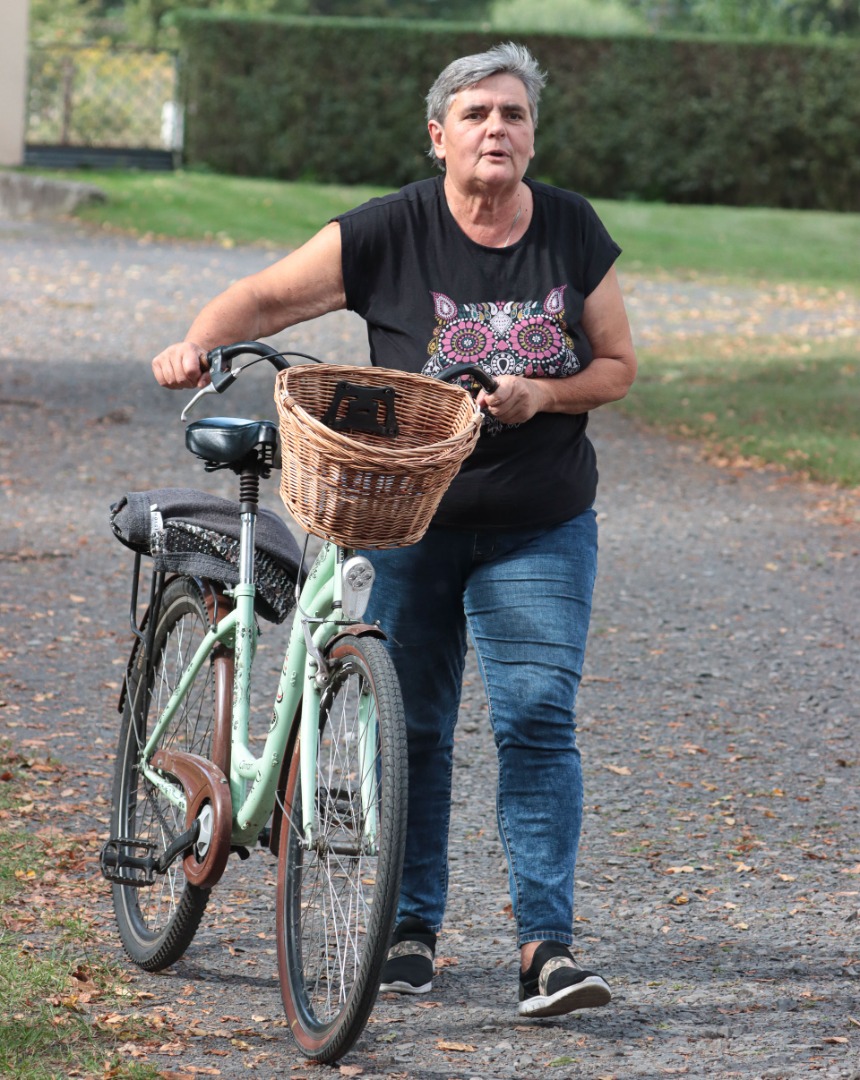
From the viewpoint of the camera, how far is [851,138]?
2830 cm

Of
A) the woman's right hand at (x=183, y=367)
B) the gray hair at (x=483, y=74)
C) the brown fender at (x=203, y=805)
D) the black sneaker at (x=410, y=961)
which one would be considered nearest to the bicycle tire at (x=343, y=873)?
the brown fender at (x=203, y=805)

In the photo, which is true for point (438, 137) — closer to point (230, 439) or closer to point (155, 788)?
point (230, 439)

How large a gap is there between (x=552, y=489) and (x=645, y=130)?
25.7 m

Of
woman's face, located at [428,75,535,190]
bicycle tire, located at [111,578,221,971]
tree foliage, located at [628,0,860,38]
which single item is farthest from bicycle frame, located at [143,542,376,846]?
tree foliage, located at [628,0,860,38]

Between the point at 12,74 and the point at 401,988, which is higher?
the point at 12,74

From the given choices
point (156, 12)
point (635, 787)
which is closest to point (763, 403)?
point (635, 787)

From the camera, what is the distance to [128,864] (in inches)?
151

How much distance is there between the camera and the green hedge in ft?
88.7

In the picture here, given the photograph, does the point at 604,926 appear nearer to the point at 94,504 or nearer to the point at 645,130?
the point at 94,504

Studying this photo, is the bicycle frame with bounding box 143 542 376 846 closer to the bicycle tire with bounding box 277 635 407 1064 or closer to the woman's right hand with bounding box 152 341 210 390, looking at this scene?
the bicycle tire with bounding box 277 635 407 1064

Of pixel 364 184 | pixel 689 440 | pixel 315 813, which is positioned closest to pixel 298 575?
pixel 315 813

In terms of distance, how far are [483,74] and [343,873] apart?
171 centimetres

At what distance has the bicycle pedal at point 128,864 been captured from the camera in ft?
12.5

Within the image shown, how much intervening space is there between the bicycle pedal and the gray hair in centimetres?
176
